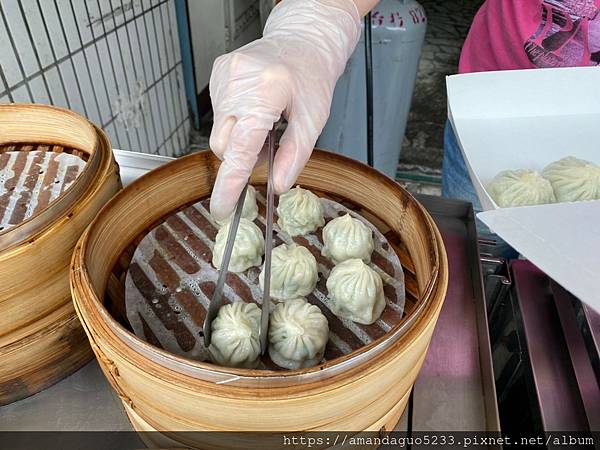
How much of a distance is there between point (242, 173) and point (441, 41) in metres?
6.06

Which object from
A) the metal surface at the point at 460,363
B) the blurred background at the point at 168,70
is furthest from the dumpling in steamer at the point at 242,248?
the blurred background at the point at 168,70

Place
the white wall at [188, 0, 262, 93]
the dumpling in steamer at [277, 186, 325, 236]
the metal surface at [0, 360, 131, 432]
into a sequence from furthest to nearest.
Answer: the white wall at [188, 0, 262, 93] → the dumpling in steamer at [277, 186, 325, 236] → the metal surface at [0, 360, 131, 432]

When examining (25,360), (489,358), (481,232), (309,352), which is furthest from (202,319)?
(481,232)

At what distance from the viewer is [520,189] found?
4.83 ft

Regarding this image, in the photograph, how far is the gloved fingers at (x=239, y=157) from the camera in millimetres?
914

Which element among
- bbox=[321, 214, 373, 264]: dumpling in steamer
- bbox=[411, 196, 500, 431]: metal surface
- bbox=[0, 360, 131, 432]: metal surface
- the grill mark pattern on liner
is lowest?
bbox=[0, 360, 131, 432]: metal surface

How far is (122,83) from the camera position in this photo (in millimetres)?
2631

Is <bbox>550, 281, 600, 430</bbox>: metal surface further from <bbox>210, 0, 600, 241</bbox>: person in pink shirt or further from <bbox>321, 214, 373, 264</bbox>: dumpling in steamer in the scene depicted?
<bbox>210, 0, 600, 241</bbox>: person in pink shirt

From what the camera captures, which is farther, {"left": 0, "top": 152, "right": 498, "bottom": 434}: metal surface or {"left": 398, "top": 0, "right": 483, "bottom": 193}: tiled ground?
{"left": 398, "top": 0, "right": 483, "bottom": 193}: tiled ground

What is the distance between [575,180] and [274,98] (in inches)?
43.7

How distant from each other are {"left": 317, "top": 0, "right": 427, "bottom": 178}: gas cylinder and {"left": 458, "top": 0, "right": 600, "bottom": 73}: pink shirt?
0.85 meters

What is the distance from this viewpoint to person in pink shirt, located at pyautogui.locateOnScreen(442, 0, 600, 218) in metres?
1.60

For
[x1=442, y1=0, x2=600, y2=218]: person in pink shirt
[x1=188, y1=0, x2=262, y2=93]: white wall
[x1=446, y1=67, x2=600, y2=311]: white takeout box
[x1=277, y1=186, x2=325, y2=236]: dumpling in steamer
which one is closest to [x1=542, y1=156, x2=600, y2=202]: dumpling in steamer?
[x1=446, y1=67, x2=600, y2=311]: white takeout box

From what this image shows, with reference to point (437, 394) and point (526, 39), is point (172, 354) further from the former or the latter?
point (526, 39)
